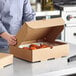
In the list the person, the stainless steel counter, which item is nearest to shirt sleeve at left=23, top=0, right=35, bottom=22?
the person

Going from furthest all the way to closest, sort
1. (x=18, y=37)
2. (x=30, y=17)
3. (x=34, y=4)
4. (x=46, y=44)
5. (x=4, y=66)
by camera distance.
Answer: (x=34, y=4), (x=30, y=17), (x=46, y=44), (x=18, y=37), (x=4, y=66)

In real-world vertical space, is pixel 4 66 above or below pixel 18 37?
below

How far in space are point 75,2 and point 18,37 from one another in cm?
209

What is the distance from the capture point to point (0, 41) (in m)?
2.33

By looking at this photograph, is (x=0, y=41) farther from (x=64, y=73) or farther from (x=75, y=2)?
(x=75, y=2)

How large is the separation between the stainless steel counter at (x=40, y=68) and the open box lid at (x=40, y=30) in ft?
0.60

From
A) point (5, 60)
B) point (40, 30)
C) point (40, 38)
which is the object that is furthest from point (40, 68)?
point (40, 38)

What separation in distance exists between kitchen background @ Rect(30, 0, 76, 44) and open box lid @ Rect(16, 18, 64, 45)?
1442 millimetres

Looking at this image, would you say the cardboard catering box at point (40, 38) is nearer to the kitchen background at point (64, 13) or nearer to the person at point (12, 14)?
the person at point (12, 14)

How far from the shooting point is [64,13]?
354 centimetres

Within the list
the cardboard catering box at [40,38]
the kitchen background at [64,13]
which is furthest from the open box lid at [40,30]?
the kitchen background at [64,13]

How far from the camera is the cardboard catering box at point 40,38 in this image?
1743 mm

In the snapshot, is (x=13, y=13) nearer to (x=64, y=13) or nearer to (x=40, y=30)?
(x=40, y=30)

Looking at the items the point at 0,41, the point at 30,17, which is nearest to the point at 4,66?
the point at 0,41
